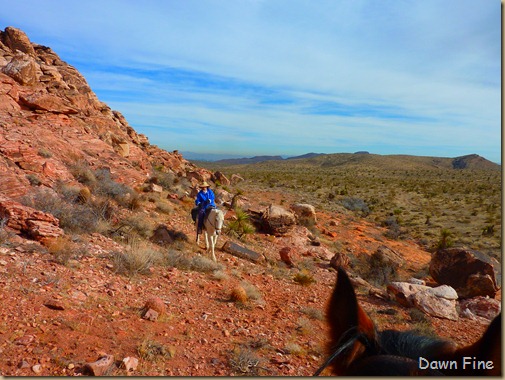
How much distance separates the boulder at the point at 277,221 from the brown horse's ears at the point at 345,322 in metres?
12.8

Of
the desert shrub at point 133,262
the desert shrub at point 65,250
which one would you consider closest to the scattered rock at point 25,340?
the desert shrub at point 65,250

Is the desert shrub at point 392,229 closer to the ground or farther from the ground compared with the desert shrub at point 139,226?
closer to the ground

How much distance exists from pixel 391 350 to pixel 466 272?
10115mm

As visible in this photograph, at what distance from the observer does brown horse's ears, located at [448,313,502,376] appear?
4.26ft

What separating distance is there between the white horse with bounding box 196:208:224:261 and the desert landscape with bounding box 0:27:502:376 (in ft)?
1.78

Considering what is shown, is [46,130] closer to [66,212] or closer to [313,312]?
[66,212]

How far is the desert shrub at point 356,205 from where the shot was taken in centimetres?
2696

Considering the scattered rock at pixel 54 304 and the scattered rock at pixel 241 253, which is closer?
the scattered rock at pixel 54 304

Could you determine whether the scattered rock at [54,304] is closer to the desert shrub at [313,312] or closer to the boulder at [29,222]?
A: the boulder at [29,222]

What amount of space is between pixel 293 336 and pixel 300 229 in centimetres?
978

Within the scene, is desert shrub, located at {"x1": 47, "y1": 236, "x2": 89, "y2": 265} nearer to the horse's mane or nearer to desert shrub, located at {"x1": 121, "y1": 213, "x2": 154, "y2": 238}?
desert shrub, located at {"x1": 121, "y1": 213, "x2": 154, "y2": 238}

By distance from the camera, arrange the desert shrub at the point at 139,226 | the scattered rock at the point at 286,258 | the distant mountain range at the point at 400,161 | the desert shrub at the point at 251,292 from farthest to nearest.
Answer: the distant mountain range at the point at 400,161 < the scattered rock at the point at 286,258 < the desert shrub at the point at 139,226 < the desert shrub at the point at 251,292

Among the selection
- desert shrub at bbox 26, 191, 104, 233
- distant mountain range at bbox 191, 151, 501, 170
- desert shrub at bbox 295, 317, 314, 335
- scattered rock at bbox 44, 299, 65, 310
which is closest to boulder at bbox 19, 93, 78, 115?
desert shrub at bbox 26, 191, 104, 233

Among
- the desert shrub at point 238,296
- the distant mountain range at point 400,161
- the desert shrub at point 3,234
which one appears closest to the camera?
the desert shrub at point 3,234
